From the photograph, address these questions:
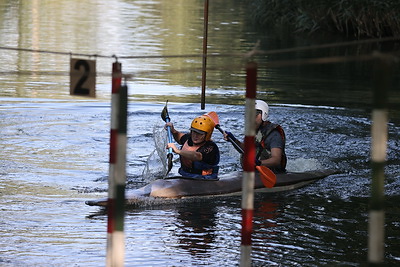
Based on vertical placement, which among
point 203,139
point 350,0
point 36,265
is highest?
point 350,0

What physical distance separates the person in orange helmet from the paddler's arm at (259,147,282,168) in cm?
59

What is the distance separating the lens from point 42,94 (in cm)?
1527

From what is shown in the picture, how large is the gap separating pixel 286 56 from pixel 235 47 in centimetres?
149

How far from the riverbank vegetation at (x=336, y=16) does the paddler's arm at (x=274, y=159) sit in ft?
50.5

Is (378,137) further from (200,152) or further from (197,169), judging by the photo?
(197,169)

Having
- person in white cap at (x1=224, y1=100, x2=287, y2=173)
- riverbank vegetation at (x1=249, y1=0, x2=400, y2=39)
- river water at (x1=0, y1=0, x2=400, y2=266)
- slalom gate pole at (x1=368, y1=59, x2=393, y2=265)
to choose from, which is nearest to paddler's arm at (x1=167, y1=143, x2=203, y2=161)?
river water at (x1=0, y1=0, x2=400, y2=266)

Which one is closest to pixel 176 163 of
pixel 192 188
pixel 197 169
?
pixel 197 169

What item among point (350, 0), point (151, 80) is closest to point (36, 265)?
point (151, 80)

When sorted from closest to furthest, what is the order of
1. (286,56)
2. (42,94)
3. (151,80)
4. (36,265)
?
(36,265)
(42,94)
(151,80)
(286,56)

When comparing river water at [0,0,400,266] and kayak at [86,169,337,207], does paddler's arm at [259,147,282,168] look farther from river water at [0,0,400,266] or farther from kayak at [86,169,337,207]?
river water at [0,0,400,266]

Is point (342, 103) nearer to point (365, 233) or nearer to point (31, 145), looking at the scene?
point (31, 145)

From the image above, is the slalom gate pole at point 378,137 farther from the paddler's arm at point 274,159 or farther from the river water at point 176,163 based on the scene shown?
the paddler's arm at point 274,159

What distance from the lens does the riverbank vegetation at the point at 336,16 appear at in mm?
24266

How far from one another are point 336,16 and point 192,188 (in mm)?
18645
